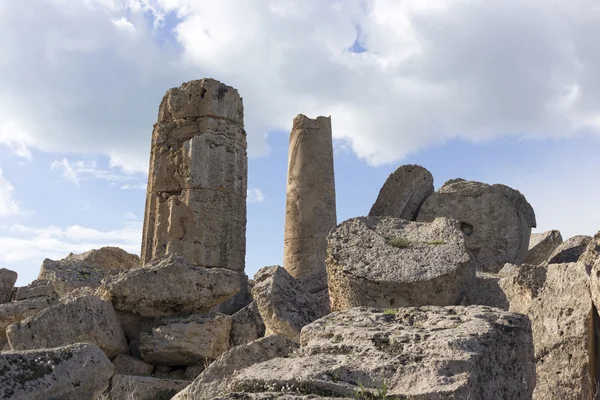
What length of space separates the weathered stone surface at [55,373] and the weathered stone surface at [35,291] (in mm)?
5671

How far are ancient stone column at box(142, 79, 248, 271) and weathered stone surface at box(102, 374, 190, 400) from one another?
186 inches

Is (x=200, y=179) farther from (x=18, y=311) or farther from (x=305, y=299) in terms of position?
(x=305, y=299)

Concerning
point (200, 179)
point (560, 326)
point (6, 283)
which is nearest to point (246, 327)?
point (560, 326)

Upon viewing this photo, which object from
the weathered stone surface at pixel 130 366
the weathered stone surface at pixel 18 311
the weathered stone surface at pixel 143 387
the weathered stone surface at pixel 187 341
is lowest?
the weathered stone surface at pixel 143 387

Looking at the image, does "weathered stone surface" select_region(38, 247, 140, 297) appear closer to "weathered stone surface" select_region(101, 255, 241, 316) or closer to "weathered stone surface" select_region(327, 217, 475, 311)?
"weathered stone surface" select_region(101, 255, 241, 316)

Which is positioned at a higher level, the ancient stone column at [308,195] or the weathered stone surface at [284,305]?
the ancient stone column at [308,195]

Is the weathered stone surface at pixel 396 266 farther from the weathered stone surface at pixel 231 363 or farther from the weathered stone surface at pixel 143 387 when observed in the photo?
the weathered stone surface at pixel 143 387

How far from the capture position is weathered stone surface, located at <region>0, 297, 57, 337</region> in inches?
333

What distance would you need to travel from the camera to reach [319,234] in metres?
13.1

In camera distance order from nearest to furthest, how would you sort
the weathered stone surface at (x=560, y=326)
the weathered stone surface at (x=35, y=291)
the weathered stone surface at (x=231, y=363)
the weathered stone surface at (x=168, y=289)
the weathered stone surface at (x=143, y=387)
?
the weathered stone surface at (x=231, y=363), the weathered stone surface at (x=560, y=326), the weathered stone surface at (x=143, y=387), the weathered stone surface at (x=168, y=289), the weathered stone surface at (x=35, y=291)

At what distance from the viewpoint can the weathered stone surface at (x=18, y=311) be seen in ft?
27.8

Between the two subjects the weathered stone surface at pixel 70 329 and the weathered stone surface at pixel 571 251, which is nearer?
the weathered stone surface at pixel 70 329

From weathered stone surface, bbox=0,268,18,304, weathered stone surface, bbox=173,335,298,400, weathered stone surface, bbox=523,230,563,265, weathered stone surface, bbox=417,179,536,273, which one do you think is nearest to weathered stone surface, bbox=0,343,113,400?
weathered stone surface, bbox=173,335,298,400

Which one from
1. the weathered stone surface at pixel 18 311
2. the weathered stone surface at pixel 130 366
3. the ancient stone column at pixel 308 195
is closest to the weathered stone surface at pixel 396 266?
the weathered stone surface at pixel 130 366
